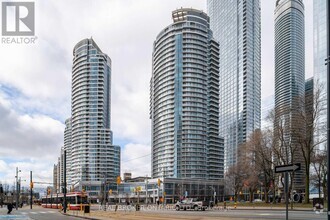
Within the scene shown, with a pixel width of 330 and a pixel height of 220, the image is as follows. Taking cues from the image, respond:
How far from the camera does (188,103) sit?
181875mm

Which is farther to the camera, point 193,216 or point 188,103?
point 188,103

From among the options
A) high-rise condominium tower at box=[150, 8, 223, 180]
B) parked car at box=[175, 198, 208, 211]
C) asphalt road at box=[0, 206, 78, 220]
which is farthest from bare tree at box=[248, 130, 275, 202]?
high-rise condominium tower at box=[150, 8, 223, 180]

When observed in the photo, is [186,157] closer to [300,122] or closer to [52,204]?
[52,204]

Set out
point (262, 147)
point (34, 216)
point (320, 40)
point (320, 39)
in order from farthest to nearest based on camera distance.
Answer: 1. point (320, 39)
2. point (320, 40)
3. point (262, 147)
4. point (34, 216)

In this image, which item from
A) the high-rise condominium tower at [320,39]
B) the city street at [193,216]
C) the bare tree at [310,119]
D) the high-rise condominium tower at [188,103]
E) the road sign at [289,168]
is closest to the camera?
the road sign at [289,168]

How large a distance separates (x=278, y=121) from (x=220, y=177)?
5521 inches

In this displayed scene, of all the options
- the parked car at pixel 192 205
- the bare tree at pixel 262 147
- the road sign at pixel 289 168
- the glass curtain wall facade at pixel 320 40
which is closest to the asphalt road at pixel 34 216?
the parked car at pixel 192 205

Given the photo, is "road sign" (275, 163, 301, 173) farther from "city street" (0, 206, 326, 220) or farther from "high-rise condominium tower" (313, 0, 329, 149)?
"high-rise condominium tower" (313, 0, 329, 149)

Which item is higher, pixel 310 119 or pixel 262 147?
pixel 310 119

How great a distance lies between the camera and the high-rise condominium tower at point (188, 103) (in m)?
180

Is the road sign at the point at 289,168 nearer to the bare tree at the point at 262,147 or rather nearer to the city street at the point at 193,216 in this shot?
the city street at the point at 193,216

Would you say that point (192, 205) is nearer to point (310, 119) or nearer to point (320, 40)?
point (310, 119)

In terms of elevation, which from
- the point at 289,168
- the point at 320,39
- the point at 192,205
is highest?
the point at 320,39

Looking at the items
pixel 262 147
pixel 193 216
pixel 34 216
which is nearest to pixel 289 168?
pixel 193 216
